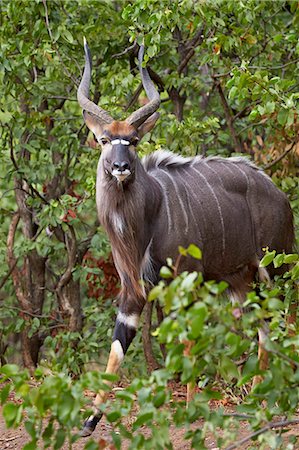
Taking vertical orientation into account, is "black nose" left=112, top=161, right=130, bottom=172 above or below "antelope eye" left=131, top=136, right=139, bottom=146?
below

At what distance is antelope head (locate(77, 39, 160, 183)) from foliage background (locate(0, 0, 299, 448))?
502 mm

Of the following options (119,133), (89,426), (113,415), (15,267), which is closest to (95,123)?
(119,133)

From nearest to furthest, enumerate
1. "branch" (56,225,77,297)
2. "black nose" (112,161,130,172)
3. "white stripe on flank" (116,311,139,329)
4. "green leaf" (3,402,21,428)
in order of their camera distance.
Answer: "green leaf" (3,402,21,428) < "black nose" (112,161,130,172) < "white stripe on flank" (116,311,139,329) < "branch" (56,225,77,297)

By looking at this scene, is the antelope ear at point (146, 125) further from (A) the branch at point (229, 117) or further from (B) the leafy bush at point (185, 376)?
(B) the leafy bush at point (185, 376)

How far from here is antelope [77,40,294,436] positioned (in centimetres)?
418

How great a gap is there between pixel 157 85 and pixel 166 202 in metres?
1.60

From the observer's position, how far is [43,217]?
541cm

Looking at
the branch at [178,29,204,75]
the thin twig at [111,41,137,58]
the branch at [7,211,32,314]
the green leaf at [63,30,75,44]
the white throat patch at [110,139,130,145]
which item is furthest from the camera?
the branch at [7,211,32,314]

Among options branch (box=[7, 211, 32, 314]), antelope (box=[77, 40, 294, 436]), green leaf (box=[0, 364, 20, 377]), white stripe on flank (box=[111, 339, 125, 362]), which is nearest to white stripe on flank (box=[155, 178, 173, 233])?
antelope (box=[77, 40, 294, 436])

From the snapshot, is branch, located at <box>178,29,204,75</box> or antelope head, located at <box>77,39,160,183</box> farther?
branch, located at <box>178,29,204,75</box>

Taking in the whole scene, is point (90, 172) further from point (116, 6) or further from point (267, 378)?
point (267, 378)

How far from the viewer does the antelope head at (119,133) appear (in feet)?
13.2

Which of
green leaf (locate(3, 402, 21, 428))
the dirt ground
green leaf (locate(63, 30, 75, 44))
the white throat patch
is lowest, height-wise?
the dirt ground

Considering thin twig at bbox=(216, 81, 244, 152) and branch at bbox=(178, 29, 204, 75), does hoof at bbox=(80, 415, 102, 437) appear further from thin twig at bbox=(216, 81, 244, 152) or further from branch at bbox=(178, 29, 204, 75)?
branch at bbox=(178, 29, 204, 75)
